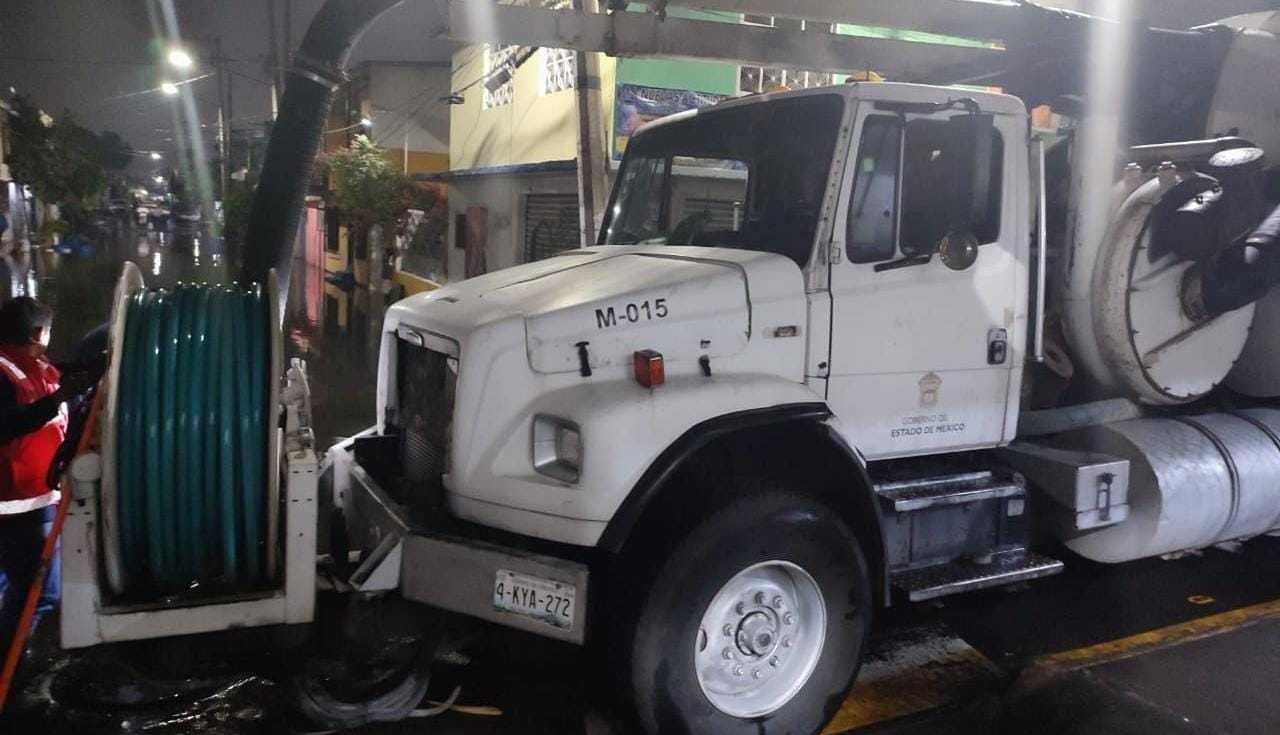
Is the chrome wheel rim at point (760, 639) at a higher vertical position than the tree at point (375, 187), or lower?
lower

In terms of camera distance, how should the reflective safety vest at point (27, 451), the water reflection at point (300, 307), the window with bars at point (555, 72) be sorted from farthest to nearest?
the window with bars at point (555, 72), the water reflection at point (300, 307), the reflective safety vest at point (27, 451)

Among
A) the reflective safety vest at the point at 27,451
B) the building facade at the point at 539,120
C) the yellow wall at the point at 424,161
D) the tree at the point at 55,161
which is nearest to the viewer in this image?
the reflective safety vest at the point at 27,451

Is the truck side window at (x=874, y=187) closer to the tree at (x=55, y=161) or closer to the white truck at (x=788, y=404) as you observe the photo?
the white truck at (x=788, y=404)

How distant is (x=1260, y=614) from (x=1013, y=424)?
210cm

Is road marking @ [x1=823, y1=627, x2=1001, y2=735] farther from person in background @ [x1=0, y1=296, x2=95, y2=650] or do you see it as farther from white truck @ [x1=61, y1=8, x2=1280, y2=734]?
person in background @ [x1=0, y1=296, x2=95, y2=650]

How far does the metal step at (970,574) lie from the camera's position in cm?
416

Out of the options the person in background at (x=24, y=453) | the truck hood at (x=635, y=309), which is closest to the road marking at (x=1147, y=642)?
the truck hood at (x=635, y=309)

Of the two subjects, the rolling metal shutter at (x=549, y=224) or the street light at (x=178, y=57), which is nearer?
the rolling metal shutter at (x=549, y=224)

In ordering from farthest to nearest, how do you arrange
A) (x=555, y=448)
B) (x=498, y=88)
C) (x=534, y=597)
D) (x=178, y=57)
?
(x=178, y=57) → (x=498, y=88) → (x=555, y=448) → (x=534, y=597)

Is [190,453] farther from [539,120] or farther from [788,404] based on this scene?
[539,120]

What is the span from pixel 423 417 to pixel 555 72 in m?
11.5

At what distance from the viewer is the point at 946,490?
14.3ft

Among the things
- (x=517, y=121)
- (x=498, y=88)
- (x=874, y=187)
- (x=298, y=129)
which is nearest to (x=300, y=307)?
(x=517, y=121)

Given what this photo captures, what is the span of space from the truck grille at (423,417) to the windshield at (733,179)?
4.40 ft
